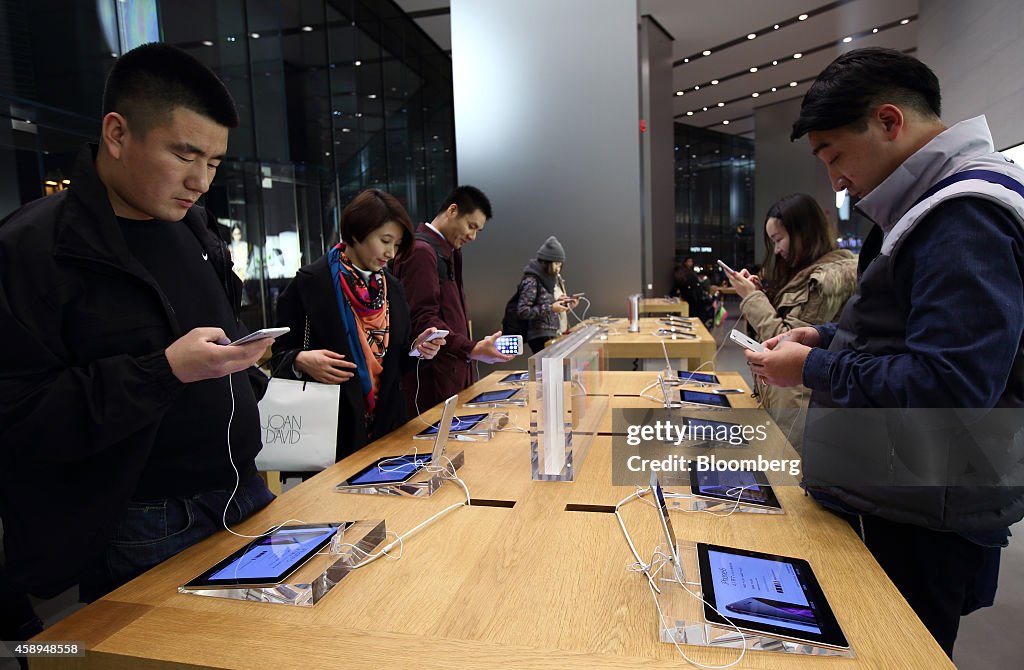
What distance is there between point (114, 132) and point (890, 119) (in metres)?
1.43

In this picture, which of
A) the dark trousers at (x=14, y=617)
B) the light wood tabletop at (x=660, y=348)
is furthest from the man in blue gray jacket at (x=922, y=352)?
the light wood tabletop at (x=660, y=348)

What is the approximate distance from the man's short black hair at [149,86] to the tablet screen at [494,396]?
1481 mm

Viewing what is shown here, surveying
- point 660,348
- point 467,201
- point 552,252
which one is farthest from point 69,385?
point 552,252

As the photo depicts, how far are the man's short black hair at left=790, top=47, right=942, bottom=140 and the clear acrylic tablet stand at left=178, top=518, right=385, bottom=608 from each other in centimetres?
116

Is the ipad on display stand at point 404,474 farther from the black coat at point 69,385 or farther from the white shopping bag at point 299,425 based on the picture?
the black coat at point 69,385

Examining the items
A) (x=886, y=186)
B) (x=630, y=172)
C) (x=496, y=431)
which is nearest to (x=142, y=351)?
(x=496, y=431)

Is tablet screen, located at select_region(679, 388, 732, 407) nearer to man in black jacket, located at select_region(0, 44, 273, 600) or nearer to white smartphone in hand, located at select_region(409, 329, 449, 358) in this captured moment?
white smartphone in hand, located at select_region(409, 329, 449, 358)

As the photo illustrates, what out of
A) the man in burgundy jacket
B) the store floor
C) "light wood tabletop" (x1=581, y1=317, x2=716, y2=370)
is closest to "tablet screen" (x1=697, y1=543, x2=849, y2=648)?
the man in burgundy jacket

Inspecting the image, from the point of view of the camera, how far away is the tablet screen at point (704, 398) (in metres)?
2.16

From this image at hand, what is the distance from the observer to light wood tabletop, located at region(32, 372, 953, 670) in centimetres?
82

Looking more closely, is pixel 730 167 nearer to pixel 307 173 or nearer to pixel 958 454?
pixel 307 173

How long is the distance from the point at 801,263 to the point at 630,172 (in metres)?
2.92

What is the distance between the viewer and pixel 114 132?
1113mm

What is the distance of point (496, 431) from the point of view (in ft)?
6.37
